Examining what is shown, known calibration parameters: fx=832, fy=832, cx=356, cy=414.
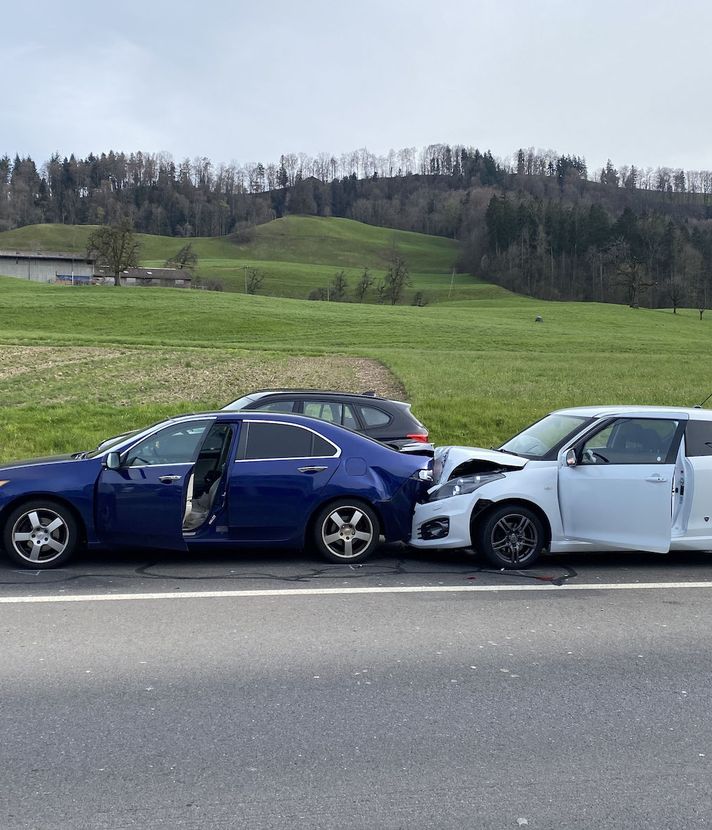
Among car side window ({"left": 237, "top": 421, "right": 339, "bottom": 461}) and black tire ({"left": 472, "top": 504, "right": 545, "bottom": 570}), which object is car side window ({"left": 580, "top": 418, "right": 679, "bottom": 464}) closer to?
black tire ({"left": 472, "top": 504, "right": 545, "bottom": 570})

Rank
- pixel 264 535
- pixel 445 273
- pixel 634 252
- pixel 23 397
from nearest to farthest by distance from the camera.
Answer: pixel 264 535, pixel 23 397, pixel 634 252, pixel 445 273

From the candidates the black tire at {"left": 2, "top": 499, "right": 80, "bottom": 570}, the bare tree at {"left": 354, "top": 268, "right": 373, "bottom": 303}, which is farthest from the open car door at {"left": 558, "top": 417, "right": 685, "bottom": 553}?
the bare tree at {"left": 354, "top": 268, "right": 373, "bottom": 303}

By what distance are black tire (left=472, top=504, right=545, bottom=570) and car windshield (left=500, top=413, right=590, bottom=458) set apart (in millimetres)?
724

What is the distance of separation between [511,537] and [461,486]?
2.32ft

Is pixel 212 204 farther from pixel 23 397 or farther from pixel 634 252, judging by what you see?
pixel 23 397

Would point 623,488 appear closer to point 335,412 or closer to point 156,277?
point 335,412

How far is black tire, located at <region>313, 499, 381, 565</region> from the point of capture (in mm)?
8258

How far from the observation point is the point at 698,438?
825 centimetres

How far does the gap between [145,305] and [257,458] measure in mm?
50803

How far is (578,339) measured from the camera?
46.3m

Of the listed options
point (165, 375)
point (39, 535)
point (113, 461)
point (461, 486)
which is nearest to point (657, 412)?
point (461, 486)

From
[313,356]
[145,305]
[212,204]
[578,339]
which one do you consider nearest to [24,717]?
[313,356]

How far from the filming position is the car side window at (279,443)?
8355mm

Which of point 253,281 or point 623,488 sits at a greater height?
point 253,281
